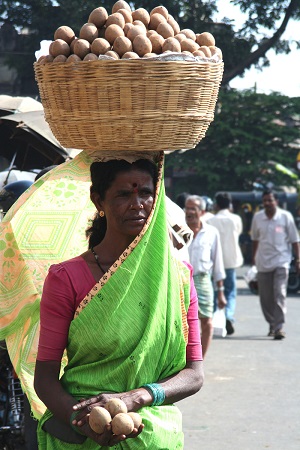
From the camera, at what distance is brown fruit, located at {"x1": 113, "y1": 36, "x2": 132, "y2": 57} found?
3.11 metres

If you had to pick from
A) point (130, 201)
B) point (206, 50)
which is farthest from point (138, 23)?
point (130, 201)

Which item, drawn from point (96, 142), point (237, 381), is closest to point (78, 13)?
point (237, 381)

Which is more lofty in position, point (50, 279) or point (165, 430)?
point (50, 279)

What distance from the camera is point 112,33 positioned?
3.21 m

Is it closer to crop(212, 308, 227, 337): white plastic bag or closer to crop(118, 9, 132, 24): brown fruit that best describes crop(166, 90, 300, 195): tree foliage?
crop(212, 308, 227, 337): white plastic bag

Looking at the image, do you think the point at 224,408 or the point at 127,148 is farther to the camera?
the point at 224,408

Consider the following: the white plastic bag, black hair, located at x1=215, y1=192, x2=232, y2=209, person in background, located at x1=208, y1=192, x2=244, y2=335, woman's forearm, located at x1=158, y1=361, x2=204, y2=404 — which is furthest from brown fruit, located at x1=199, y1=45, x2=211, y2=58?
black hair, located at x1=215, y1=192, x2=232, y2=209

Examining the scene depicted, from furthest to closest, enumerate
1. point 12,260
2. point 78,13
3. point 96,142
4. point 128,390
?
point 78,13, point 12,260, point 96,142, point 128,390

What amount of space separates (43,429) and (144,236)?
2.23 feet

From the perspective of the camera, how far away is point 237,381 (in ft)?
30.2

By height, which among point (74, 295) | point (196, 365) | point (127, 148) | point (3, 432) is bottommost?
point (3, 432)

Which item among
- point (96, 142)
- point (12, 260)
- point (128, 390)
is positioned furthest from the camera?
point (12, 260)

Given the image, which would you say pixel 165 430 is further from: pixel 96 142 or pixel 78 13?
pixel 78 13

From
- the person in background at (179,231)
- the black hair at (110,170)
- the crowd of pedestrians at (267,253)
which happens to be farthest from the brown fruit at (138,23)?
the crowd of pedestrians at (267,253)
